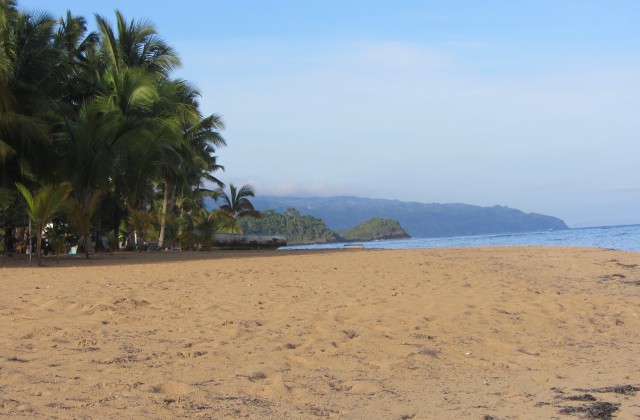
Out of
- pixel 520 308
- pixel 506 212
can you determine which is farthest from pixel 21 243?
pixel 506 212

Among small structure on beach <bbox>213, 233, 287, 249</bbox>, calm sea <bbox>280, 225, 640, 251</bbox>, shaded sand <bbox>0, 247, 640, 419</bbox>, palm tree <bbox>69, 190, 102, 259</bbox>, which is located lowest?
shaded sand <bbox>0, 247, 640, 419</bbox>

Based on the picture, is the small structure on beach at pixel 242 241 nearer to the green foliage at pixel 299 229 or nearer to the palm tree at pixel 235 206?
the palm tree at pixel 235 206

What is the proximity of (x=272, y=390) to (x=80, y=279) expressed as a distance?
607 cm

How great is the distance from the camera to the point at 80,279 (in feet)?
31.0

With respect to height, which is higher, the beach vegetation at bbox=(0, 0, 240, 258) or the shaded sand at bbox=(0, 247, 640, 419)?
the beach vegetation at bbox=(0, 0, 240, 258)

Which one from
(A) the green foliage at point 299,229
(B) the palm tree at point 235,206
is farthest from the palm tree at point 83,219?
(A) the green foliage at point 299,229

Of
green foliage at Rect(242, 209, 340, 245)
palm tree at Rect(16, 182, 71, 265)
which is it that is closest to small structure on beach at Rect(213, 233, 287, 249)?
palm tree at Rect(16, 182, 71, 265)

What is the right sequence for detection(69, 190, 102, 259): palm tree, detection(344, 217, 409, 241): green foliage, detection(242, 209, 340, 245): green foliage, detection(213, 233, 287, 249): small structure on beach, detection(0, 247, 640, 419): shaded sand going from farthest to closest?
1. detection(344, 217, 409, 241): green foliage
2. detection(242, 209, 340, 245): green foliage
3. detection(213, 233, 287, 249): small structure on beach
4. detection(69, 190, 102, 259): palm tree
5. detection(0, 247, 640, 419): shaded sand

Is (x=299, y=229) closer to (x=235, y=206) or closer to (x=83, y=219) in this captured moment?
(x=235, y=206)

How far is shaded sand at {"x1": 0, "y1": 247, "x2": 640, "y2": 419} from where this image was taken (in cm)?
400

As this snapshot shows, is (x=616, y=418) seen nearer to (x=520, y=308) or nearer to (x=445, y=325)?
(x=445, y=325)

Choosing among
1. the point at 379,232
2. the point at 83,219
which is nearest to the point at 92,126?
the point at 83,219

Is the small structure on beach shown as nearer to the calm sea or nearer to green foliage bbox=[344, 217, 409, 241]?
the calm sea

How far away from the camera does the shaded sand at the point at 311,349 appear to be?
3998mm
